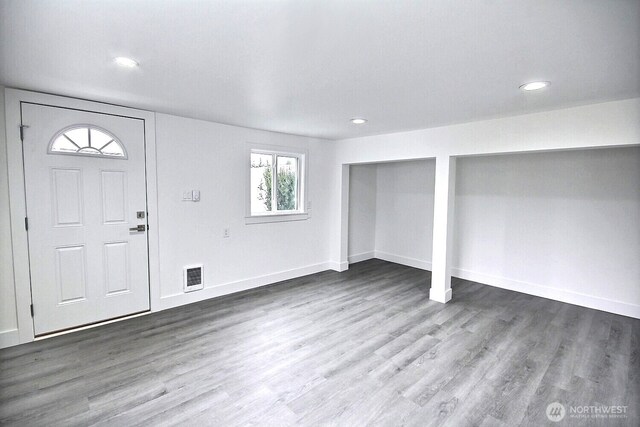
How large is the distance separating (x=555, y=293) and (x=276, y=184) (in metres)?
4.22

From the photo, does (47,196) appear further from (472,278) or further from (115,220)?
(472,278)

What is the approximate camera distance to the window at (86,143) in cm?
305

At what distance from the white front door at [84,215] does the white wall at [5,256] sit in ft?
0.46

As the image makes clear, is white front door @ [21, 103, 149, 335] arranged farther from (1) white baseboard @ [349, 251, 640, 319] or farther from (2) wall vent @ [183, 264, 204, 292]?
(1) white baseboard @ [349, 251, 640, 319]

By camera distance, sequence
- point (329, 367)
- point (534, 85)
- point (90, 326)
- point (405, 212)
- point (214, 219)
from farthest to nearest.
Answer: point (405, 212) → point (214, 219) → point (90, 326) → point (329, 367) → point (534, 85)

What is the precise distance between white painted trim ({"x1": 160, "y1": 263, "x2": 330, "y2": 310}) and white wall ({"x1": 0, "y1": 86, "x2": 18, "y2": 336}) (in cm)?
131

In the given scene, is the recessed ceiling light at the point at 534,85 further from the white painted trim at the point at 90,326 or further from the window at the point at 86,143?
the white painted trim at the point at 90,326

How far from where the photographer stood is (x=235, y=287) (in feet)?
14.5

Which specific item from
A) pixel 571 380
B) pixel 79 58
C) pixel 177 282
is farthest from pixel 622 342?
pixel 79 58

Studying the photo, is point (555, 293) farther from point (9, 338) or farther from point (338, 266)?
point (9, 338)

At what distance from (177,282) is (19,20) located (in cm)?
298

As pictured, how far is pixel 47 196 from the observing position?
3.01 meters

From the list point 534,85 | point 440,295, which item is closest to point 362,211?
point 440,295
